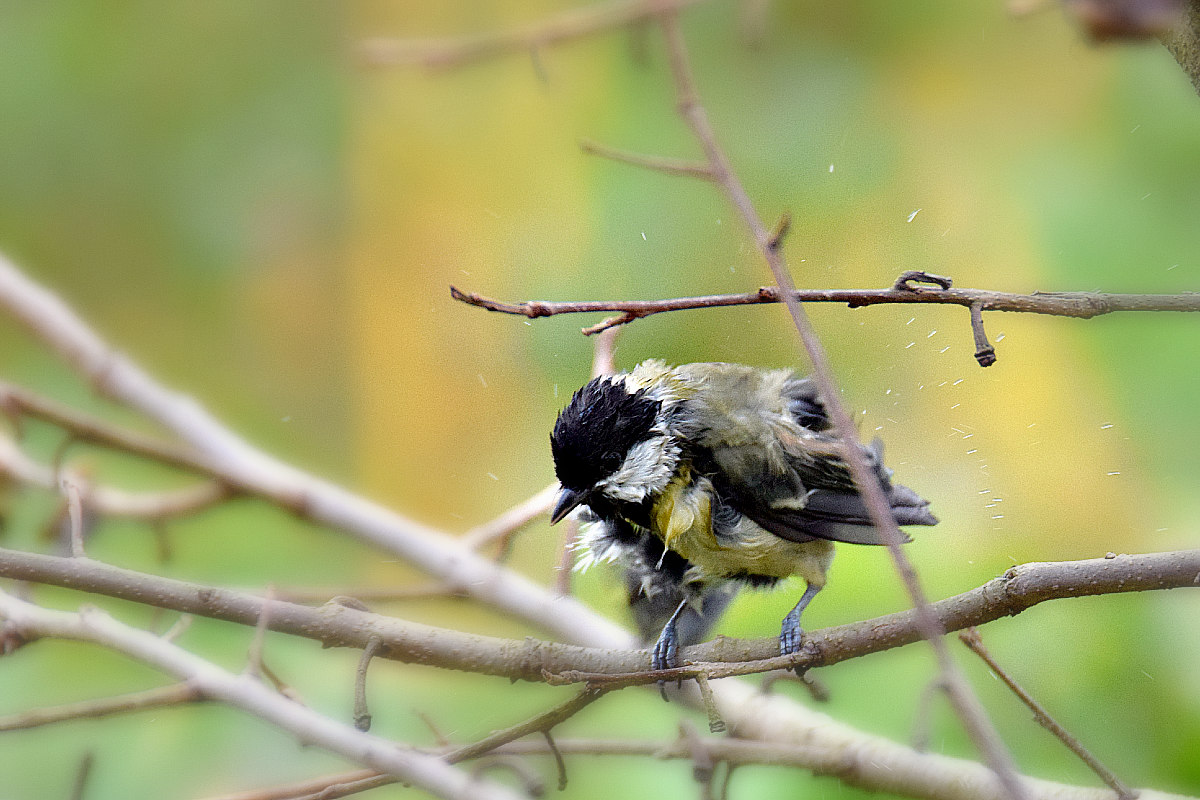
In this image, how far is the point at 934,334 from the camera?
2.78ft

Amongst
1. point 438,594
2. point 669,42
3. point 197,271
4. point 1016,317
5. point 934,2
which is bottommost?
point 197,271

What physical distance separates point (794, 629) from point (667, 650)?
0.08 meters

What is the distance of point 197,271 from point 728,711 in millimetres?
991

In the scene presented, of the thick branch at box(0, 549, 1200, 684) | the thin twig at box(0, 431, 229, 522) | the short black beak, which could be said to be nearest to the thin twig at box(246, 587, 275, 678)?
the thick branch at box(0, 549, 1200, 684)

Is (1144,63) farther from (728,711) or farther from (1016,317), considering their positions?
(728,711)

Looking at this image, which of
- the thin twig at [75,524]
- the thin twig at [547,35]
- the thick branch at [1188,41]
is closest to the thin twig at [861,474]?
the thin twig at [547,35]

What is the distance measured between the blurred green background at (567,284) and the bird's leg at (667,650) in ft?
0.24

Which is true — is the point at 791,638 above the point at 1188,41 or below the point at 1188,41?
below

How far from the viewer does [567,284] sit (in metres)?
1.06

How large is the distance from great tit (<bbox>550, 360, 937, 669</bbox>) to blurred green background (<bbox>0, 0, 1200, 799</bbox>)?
0.07m

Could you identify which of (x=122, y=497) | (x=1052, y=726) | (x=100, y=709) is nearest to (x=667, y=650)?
(x=1052, y=726)

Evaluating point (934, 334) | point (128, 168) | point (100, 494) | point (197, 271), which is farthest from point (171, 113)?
point (934, 334)

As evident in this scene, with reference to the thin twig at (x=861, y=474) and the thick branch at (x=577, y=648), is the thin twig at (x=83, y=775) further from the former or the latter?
the thin twig at (x=861, y=474)

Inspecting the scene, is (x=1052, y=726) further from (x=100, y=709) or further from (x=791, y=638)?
(x=100, y=709)
